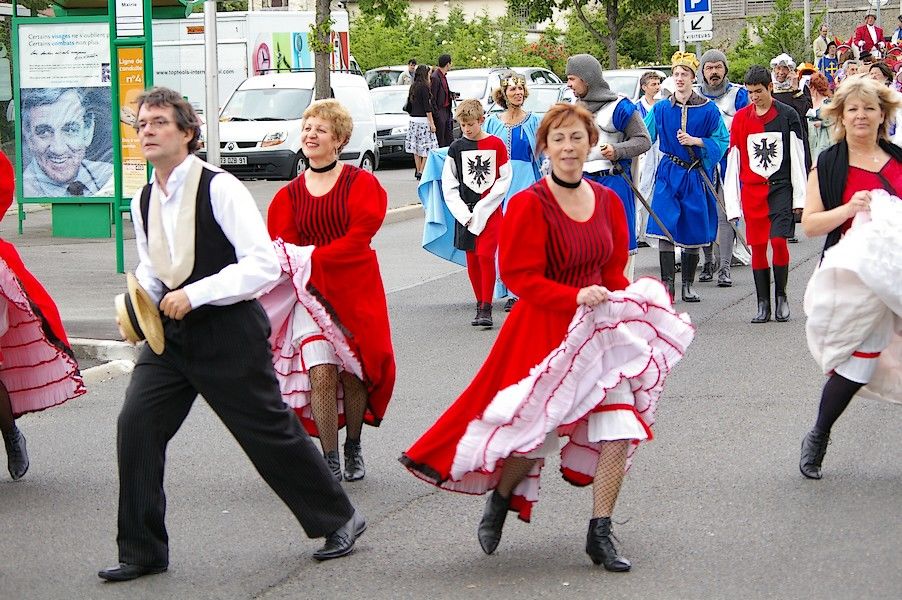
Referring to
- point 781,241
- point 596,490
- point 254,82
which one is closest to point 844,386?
point 596,490

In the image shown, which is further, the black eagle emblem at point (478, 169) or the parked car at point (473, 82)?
the parked car at point (473, 82)

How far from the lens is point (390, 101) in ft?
99.7

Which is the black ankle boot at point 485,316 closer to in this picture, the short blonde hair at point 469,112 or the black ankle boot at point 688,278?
the short blonde hair at point 469,112

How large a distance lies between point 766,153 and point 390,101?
64.1 ft

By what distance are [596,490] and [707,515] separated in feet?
3.40

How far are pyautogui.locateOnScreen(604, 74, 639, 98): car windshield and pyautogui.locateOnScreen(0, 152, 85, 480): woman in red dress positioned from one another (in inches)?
779

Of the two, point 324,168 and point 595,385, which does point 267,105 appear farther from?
point 595,385

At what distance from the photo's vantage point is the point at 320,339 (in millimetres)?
6617

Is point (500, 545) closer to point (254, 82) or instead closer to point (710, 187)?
point (710, 187)

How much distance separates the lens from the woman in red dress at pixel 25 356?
272 inches

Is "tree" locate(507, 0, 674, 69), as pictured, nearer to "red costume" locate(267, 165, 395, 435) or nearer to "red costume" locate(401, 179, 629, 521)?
"red costume" locate(267, 165, 395, 435)

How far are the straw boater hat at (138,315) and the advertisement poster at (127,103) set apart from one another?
9321 millimetres

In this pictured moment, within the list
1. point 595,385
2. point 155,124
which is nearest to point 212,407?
point 155,124

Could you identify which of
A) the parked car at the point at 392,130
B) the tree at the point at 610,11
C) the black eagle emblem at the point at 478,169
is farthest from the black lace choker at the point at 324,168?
the tree at the point at 610,11
